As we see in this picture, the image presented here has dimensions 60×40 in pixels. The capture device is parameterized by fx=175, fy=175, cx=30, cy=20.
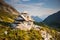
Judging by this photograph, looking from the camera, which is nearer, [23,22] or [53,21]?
[23,22]

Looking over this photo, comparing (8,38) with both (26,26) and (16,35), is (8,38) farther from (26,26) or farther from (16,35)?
(26,26)

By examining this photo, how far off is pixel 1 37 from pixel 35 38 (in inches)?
102

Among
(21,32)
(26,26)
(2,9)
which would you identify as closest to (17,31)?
(21,32)

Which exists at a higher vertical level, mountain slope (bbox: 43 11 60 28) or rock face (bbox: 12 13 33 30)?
rock face (bbox: 12 13 33 30)

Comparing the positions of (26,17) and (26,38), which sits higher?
(26,17)

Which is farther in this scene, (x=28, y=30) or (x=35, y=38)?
(x=28, y=30)

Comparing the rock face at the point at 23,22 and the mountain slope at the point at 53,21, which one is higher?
the rock face at the point at 23,22

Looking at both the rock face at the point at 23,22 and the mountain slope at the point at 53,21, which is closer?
the rock face at the point at 23,22

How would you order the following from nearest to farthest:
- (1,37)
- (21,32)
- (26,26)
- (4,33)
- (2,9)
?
(1,37) → (4,33) → (21,32) → (26,26) → (2,9)

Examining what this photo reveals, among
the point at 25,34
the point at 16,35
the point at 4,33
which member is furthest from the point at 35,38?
the point at 4,33

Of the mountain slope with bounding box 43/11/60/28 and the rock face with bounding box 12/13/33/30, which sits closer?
the rock face with bounding box 12/13/33/30

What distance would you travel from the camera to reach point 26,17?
1230 centimetres

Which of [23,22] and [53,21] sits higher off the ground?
[23,22]

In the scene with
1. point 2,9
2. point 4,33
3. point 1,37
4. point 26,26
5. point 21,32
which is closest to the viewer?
point 1,37
